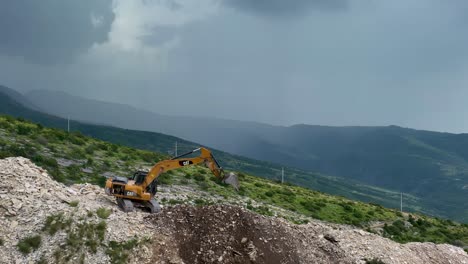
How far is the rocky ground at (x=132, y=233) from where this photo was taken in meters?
20.0

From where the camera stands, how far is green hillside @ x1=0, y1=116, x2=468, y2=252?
115 feet

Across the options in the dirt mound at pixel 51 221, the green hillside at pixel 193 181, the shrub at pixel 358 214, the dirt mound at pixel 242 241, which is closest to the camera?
the dirt mound at pixel 51 221

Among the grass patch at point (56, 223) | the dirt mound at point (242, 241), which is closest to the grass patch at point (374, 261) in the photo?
the dirt mound at point (242, 241)

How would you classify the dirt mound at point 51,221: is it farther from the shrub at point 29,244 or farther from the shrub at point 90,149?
the shrub at point 90,149

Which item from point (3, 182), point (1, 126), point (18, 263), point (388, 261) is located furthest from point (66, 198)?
point (1, 126)

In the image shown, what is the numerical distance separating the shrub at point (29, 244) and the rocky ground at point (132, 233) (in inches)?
5.5

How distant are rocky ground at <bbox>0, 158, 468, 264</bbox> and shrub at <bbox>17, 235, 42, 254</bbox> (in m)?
0.14

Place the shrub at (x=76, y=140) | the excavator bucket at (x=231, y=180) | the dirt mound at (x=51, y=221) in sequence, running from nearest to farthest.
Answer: the dirt mound at (x=51, y=221)
the excavator bucket at (x=231, y=180)
the shrub at (x=76, y=140)

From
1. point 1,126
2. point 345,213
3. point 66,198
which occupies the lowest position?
point 345,213

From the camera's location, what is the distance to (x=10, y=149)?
34219 mm

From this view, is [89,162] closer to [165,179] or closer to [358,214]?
[165,179]

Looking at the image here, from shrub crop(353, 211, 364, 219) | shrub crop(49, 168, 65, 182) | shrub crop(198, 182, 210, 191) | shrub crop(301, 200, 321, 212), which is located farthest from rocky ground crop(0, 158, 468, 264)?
shrub crop(353, 211, 364, 219)

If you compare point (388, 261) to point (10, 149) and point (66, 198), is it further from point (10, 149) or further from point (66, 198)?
point (10, 149)

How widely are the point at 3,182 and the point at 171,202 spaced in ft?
40.7
